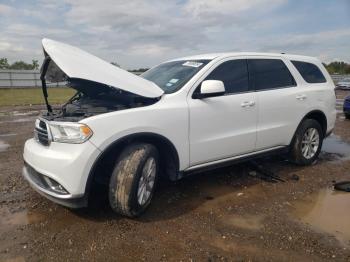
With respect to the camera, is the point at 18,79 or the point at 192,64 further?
the point at 18,79

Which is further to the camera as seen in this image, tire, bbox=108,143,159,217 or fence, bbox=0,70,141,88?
fence, bbox=0,70,141,88

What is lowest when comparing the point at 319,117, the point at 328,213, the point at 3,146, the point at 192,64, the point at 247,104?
the point at 328,213

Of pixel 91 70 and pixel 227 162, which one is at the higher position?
pixel 91 70

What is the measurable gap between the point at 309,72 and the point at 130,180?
393cm

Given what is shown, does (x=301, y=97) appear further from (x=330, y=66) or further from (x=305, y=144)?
(x=330, y=66)

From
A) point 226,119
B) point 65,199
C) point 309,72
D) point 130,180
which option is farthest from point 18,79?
point 130,180

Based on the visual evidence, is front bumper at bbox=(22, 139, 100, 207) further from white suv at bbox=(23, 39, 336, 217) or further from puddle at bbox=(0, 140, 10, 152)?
puddle at bbox=(0, 140, 10, 152)

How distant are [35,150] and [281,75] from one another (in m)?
3.74

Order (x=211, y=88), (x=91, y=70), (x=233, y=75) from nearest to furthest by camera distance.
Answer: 1. (x=91, y=70)
2. (x=211, y=88)
3. (x=233, y=75)

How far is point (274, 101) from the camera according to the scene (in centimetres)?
502

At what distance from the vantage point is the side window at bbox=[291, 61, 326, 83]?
224 inches

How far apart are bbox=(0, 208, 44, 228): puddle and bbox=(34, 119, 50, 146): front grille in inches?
32.9

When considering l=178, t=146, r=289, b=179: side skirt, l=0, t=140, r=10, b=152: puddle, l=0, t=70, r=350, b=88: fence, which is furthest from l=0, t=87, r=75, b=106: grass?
l=178, t=146, r=289, b=179: side skirt

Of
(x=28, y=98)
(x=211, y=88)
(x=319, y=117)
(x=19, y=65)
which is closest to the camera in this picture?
(x=211, y=88)
